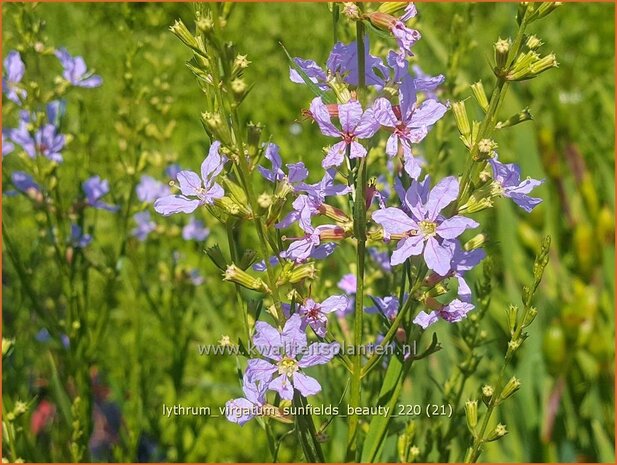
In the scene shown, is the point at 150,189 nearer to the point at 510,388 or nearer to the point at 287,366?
the point at 287,366

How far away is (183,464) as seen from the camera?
182 cm

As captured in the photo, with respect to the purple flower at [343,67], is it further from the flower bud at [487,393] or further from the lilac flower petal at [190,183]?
the flower bud at [487,393]

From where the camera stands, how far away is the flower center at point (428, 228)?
37.5 inches

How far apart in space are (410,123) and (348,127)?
9cm

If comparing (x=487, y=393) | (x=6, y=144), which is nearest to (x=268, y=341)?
(x=487, y=393)

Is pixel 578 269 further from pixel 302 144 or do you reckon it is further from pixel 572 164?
pixel 302 144

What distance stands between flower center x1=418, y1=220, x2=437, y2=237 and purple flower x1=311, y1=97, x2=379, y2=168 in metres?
0.11

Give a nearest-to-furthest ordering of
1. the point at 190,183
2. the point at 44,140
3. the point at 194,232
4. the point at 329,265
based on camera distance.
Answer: the point at 190,183, the point at 44,140, the point at 194,232, the point at 329,265

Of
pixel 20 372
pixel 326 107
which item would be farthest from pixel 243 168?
pixel 20 372

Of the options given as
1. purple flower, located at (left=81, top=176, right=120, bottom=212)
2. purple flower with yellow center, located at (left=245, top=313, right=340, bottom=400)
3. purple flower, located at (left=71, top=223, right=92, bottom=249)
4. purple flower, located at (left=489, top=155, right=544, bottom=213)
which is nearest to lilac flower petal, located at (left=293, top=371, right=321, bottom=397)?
purple flower with yellow center, located at (left=245, top=313, right=340, bottom=400)

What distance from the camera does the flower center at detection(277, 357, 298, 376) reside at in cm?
101

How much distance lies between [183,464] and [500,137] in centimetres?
191

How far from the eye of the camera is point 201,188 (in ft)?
3.33

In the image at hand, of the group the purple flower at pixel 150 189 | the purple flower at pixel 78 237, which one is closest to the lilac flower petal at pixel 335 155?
the purple flower at pixel 78 237
